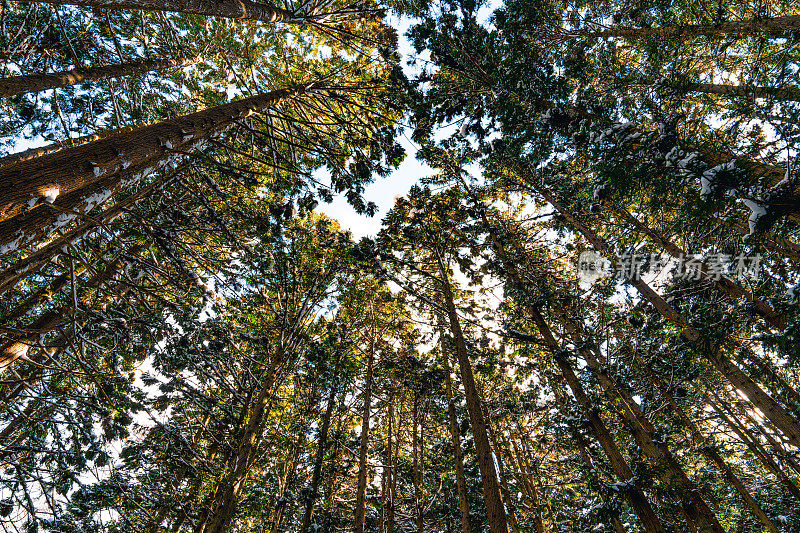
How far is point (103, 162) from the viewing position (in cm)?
272

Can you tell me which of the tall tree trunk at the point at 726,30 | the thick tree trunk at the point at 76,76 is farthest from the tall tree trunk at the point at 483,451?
the thick tree trunk at the point at 76,76

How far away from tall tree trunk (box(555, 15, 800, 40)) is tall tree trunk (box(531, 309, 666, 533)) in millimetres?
5622

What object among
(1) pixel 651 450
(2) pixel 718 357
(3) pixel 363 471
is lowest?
(1) pixel 651 450

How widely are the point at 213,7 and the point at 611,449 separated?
902 cm

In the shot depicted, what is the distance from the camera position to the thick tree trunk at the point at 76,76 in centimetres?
489

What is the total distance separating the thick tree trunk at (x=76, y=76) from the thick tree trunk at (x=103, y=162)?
2714 mm

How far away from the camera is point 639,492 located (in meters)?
4.99

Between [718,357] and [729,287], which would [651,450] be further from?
[729,287]

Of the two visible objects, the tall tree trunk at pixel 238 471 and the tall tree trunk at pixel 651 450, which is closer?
the tall tree trunk at pixel 238 471

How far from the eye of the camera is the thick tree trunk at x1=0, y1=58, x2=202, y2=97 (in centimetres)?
489

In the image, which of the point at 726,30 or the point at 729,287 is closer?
the point at 726,30

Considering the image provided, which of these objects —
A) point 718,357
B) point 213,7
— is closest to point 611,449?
point 718,357

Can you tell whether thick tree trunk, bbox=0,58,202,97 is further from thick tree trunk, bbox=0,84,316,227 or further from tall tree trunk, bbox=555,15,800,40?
tall tree trunk, bbox=555,15,800,40

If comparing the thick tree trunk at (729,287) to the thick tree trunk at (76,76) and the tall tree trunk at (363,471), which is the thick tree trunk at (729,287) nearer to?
the tall tree trunk at (363,471)
